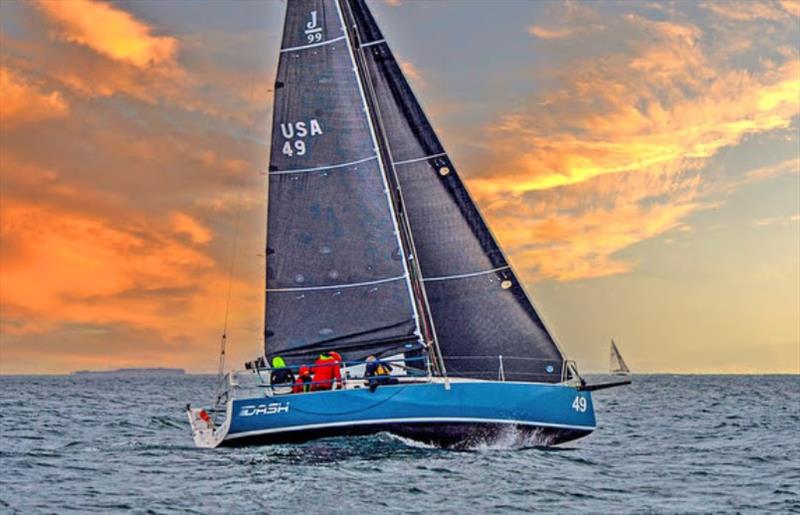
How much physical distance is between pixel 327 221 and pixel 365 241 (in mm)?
1044

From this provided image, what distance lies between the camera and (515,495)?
1870 cm

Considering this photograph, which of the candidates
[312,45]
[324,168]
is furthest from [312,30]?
[324,168]

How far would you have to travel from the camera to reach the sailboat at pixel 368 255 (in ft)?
81.3

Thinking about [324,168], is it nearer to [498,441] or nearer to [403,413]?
[403,413]

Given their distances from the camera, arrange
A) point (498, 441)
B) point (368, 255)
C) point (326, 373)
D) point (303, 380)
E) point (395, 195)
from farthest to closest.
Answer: point (395, 195) → point (368, 255) → point (303, 380) → point (326, 373) → point (498, 441)

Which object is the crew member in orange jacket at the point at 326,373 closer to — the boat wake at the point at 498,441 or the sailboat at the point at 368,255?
the sailboat at the point at 368,255

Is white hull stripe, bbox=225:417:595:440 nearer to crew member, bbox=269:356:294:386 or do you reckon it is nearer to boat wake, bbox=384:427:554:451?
boat wake, bbox=384:427:554:451

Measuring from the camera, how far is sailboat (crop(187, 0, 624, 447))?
24.8 metres

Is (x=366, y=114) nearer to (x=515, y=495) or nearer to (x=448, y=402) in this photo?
(x=448, y=402)

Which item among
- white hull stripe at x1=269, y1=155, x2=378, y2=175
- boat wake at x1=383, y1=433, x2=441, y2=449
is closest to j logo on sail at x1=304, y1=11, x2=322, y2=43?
white hull stripe at x1=269, y1=155, x2=378, y2=175

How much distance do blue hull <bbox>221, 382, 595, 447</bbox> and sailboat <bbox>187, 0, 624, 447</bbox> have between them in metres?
1.13

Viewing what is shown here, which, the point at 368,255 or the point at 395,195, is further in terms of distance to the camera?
the point at 395,195

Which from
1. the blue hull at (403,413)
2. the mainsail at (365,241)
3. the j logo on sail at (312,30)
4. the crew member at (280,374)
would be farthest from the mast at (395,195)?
the crew member at (280,374)

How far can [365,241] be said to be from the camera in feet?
82.1
